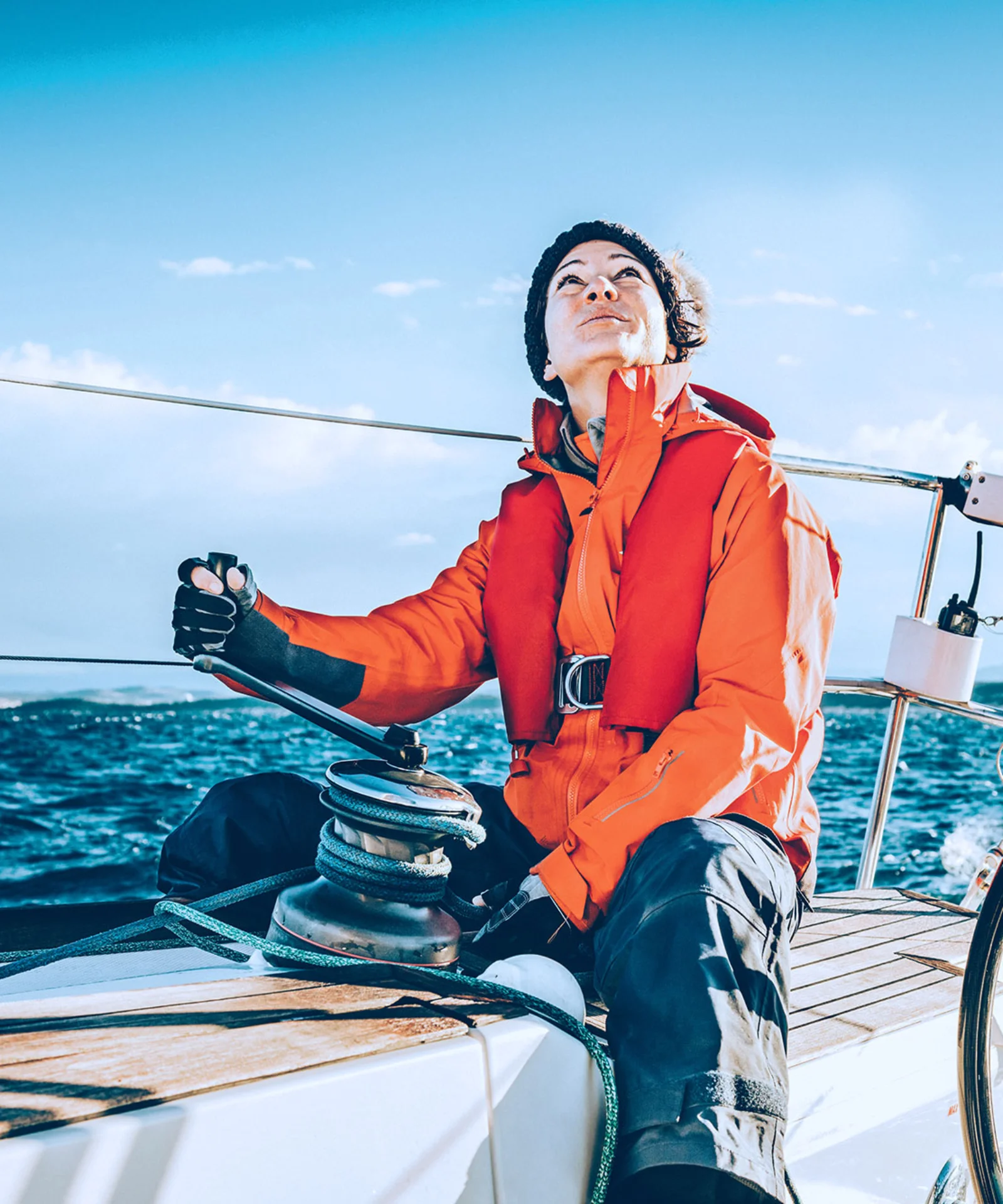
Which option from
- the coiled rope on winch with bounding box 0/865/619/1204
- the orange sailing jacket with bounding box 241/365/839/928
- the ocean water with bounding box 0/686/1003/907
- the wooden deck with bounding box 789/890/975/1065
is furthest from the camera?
the ocean water with bounding box 0/686/1003/907

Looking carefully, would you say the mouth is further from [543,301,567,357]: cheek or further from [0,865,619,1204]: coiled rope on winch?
[0,865,619,1204]: coiled rope on winch

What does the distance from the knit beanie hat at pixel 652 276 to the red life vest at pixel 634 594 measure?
432 mm

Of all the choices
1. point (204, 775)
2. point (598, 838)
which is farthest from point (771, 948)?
point (204, 775)

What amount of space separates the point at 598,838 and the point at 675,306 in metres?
1.19

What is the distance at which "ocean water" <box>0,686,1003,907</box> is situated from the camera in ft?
24.7

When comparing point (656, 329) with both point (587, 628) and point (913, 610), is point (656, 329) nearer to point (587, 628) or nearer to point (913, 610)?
point (587, 628)

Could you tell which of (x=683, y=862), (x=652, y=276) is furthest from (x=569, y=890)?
(x=652, y=276)

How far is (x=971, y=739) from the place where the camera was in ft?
120

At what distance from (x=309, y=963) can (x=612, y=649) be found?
28.1 inches

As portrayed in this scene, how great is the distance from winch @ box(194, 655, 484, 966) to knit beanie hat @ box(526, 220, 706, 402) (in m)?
1.11

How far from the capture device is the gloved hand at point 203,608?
164 centimetres

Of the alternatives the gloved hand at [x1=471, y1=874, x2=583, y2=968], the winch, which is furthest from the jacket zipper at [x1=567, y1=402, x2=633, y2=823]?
the winch

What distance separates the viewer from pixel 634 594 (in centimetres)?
158

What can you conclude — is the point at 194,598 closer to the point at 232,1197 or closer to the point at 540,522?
the point at 540,522
